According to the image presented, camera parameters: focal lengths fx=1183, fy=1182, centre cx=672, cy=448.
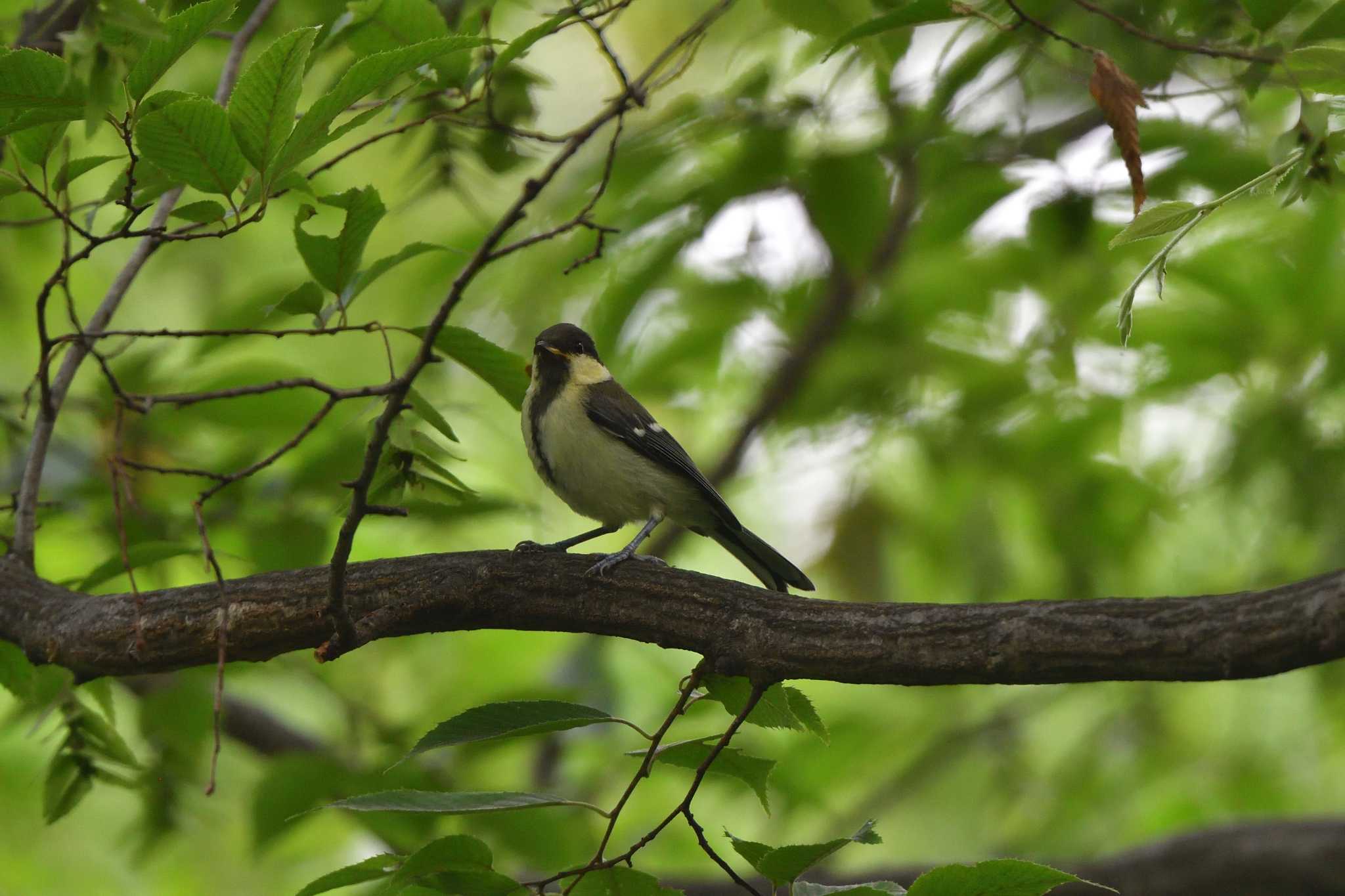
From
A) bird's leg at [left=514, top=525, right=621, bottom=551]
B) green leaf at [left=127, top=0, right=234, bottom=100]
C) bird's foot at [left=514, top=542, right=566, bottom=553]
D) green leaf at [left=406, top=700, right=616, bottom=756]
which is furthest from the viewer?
bird's leg at [left=514, top=525, right=621, bottom=551]

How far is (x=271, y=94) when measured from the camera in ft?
7.16

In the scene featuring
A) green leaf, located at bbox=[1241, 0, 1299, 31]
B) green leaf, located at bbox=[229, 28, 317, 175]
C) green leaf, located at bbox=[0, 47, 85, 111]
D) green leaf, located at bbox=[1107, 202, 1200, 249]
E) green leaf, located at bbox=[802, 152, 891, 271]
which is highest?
green leaf, located at bbox=[0, 47, 85, 111]

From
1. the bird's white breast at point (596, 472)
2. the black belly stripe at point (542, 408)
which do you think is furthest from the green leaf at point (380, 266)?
the black belly stripe at point (542, 408)

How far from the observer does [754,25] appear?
4309 millimetres

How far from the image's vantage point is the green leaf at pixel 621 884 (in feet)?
7.51

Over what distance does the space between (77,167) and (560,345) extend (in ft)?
7.46

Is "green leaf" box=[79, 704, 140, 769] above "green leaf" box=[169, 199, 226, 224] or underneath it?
underneath

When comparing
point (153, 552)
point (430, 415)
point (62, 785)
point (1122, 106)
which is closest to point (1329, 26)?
point (1122, 106)

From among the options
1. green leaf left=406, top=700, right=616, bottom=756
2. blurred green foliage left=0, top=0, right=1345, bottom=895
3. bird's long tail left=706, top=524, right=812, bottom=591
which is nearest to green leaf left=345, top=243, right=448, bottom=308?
blurred green foliage left=0, top=0, right=1345, bottom=895

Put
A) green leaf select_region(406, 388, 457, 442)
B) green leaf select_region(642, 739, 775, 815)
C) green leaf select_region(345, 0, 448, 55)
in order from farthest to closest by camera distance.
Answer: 1. green leaf select_region(345, 0, 448, 55)
2. green leaf select_region(406, 388, 457, 442)
3. green leaf select_region(642, 739, 775, 815)

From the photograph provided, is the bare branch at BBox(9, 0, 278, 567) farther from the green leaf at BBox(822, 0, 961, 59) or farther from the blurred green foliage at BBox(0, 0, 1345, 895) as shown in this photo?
the green leaf at BBox(822, 0, 961, 59)

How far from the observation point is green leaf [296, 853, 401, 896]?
213cm

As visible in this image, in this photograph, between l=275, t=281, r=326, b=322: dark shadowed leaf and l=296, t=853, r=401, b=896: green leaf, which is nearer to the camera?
l=296, t=853, r=401, b=896: green leaf

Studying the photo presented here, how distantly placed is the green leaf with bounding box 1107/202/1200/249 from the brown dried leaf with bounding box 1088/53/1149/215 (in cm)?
46
